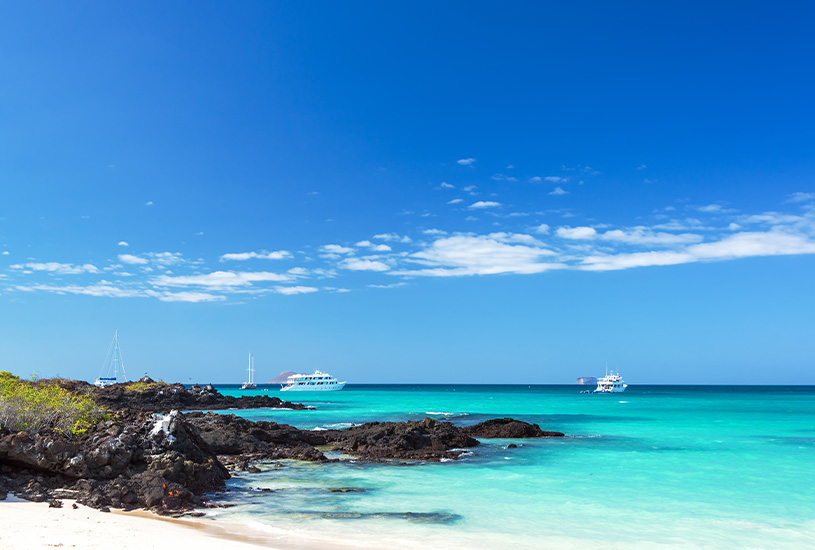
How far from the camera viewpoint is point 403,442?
25578 mm

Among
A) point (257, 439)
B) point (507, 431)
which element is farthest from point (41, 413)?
point (507, 431)

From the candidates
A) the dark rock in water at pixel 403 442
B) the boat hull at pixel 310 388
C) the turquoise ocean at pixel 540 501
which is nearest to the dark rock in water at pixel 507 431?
the dark rock in water at pixel 403 442

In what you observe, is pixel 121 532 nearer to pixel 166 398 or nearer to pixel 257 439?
pixel 257 439

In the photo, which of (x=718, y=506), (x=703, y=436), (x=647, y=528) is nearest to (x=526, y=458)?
(x=718, y=506)

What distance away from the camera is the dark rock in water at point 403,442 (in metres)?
24.6

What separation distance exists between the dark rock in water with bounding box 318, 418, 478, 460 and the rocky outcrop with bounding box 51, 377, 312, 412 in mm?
36550

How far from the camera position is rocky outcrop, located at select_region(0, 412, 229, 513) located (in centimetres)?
1362

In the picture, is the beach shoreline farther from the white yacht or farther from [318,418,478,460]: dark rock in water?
the white yacht

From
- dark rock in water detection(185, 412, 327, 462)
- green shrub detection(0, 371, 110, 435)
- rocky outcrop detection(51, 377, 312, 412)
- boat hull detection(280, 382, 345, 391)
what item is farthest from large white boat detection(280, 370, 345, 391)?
green shrub detection(0, 371, 110, 435)

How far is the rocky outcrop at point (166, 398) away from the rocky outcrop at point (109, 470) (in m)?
44.9

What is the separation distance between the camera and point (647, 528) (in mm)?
13750

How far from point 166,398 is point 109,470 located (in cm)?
5303

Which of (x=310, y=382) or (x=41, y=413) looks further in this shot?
(x=310, y=382)

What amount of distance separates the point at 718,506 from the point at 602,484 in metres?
3.72
